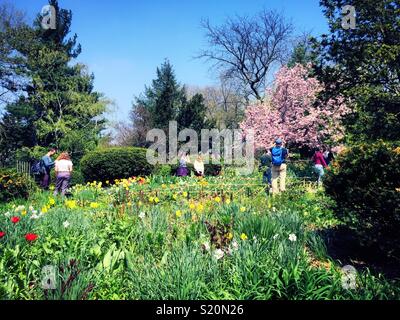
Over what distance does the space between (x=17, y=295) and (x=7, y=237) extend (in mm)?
1034

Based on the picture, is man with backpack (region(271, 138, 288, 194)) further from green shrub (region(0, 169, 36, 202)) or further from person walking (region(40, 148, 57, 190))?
person walking (region(40, 148, 57, 190))

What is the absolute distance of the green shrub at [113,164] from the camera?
14.2 m

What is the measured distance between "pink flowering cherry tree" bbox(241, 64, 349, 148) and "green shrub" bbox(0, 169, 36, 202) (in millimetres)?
15633

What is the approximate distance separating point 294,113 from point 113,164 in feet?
42.9

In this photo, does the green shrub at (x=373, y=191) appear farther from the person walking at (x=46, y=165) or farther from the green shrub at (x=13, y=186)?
the person walking at (x=46, y=165)

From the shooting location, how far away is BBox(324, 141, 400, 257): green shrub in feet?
13.4

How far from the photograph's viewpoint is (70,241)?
386 cm

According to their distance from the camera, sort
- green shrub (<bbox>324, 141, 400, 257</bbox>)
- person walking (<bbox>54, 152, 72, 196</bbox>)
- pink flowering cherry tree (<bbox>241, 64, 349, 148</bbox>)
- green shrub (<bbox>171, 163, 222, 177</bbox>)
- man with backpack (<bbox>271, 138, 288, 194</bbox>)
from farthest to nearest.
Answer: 1. pink flowering cherry tree (<bbox>241, 64, 349, 148</bbox>)
2. green shrub (<bbox>171, 163, 222, 177</bbox>)
3. person walking (<bbox>54, 152, 72, 196</bbox>)
4. man with backpack (<bbox>271, 138, 288, 194</bbox>)
5. green shrub (<bbox>324, 141, 400, 257</bbox>)

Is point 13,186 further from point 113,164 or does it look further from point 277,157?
point 277,157

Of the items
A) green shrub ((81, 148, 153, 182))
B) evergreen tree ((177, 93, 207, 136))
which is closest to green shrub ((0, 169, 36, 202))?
green shrub ((81, 148, 153, 182))

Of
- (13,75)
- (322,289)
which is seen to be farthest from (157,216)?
(13,75)

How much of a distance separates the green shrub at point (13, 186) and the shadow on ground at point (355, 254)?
8.02 meters

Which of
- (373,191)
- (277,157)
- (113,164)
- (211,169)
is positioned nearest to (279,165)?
(277,157)
